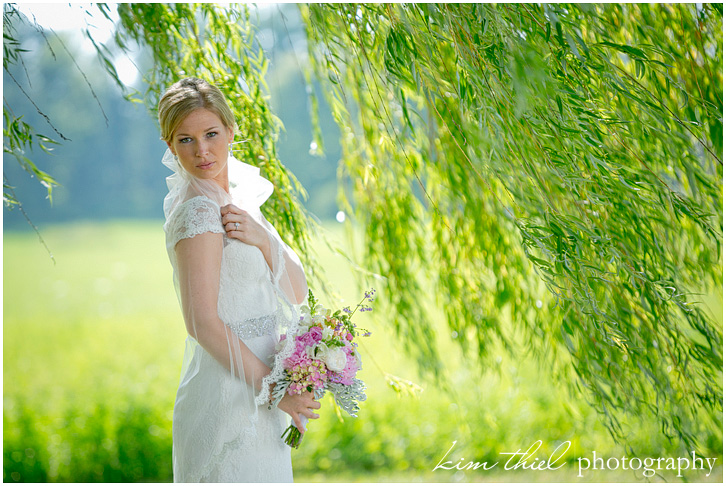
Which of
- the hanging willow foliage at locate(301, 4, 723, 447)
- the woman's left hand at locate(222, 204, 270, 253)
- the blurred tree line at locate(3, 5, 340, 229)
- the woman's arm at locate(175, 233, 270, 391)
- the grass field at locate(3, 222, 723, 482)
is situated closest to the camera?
the woman's arm at locate(175, 233, 270, 391)

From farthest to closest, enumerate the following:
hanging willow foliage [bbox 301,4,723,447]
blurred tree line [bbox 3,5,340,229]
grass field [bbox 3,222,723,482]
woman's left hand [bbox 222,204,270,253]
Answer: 1. blurred tree line [bbox 3,5,340,229]
2. grass field [bbox 3,222,723,482]
3. hanging willow foliage [bbox 301,4,723,447]
4. woman's left hand [bbox 222,204,270,253]

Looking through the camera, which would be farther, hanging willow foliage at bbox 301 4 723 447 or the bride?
hanging willow foliage at bbox 301 4 723 447

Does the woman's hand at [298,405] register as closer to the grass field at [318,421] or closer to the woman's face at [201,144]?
the woman's face at [201,144]

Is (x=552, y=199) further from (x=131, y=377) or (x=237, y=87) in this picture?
(x=131, y=377)

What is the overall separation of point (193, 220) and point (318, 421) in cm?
392

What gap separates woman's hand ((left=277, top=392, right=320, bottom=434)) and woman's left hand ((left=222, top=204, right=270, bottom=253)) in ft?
1.41

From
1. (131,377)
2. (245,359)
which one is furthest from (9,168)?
(245,359)

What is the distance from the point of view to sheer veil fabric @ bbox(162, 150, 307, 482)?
155 centimetres

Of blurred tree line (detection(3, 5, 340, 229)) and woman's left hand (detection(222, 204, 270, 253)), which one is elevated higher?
blurred tree line (detection(3, 5, 340, 229))

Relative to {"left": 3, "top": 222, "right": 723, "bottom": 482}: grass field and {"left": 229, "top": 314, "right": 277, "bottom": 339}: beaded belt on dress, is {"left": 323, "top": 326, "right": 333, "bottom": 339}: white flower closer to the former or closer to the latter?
{"left": 229, "top": 314, "right": 277, "bottom": 339}: beaded belt on dress

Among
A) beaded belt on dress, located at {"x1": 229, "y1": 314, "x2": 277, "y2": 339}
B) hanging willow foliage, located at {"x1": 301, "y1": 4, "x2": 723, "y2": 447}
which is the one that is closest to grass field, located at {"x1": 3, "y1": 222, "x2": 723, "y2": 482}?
hanging willow foliage, located at {"x1": 301, "y1": 4, "x2": 723, "y2": 447}

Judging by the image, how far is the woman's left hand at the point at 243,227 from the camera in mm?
1634

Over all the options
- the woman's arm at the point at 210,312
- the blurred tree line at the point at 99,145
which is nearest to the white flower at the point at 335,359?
the woman's arm at the point at 210,312

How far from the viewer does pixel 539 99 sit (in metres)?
1.71
